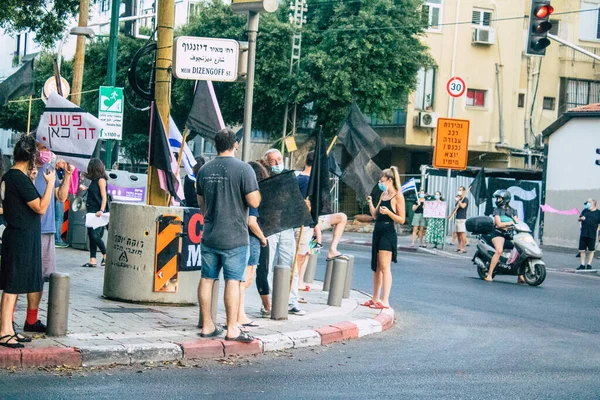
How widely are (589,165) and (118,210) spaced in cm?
2464

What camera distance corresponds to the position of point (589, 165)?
33281mm

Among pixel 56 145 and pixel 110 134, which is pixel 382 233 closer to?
pixel 56 145

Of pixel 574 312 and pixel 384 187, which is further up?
pixel 384 187

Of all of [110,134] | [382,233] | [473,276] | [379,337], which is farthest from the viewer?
[110,134]

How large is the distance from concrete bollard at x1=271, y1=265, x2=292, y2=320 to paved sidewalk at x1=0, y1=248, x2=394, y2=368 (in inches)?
4.8

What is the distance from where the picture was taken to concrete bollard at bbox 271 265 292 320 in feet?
35.8

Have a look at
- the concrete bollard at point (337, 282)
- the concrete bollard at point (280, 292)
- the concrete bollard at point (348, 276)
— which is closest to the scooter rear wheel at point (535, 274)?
the concrete bollard at point (348, 276)

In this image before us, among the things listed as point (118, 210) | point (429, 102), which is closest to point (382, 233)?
point (118, 210)

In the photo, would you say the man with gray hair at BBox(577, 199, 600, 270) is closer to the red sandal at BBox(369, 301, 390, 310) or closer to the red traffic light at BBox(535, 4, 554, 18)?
the red traffic light at BBox(535, 4, 554, 18)

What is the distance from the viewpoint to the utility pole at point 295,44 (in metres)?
39.3

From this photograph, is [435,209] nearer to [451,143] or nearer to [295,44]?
[451,143]

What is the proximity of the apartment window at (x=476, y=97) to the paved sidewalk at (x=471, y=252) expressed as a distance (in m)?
7.89

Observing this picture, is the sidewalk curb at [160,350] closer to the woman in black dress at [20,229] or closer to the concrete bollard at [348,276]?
the woman in black dress at [20,229]

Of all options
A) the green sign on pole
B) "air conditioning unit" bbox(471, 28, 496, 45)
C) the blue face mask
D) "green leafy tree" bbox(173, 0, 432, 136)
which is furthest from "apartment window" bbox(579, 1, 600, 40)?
the blue face mask
